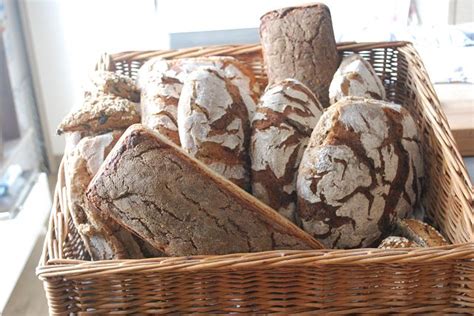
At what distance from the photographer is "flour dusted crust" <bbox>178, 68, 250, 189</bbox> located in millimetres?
972

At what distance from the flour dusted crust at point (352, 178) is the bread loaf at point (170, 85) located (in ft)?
0.58

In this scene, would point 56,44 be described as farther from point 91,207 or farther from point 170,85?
point 91,207

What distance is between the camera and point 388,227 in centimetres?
97

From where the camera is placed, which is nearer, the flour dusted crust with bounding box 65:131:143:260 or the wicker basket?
the wicker basket

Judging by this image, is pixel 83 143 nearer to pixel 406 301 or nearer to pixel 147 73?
pixel 147 73

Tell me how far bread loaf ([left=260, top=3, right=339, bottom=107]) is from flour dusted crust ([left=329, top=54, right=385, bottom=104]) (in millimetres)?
48

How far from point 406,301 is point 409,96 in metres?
0.64

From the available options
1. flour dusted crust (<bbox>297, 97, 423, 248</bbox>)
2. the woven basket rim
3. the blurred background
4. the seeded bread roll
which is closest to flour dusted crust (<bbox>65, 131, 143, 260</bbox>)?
the woven basket rim

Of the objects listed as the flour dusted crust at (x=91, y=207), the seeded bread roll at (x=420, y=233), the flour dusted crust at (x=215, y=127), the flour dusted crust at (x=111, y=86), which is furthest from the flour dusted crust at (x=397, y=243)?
the flour dusted crust at (x=111, y=86)

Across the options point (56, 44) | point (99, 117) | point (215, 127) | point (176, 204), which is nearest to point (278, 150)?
point (215, 127)

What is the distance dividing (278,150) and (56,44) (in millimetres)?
1625

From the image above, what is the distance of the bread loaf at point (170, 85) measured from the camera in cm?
108

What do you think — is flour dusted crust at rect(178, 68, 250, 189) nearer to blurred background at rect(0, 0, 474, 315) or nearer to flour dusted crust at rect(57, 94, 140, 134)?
flour dusted crust at rect(57, 94, 140, 134)

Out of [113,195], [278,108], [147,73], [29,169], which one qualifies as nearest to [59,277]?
[113,195]
